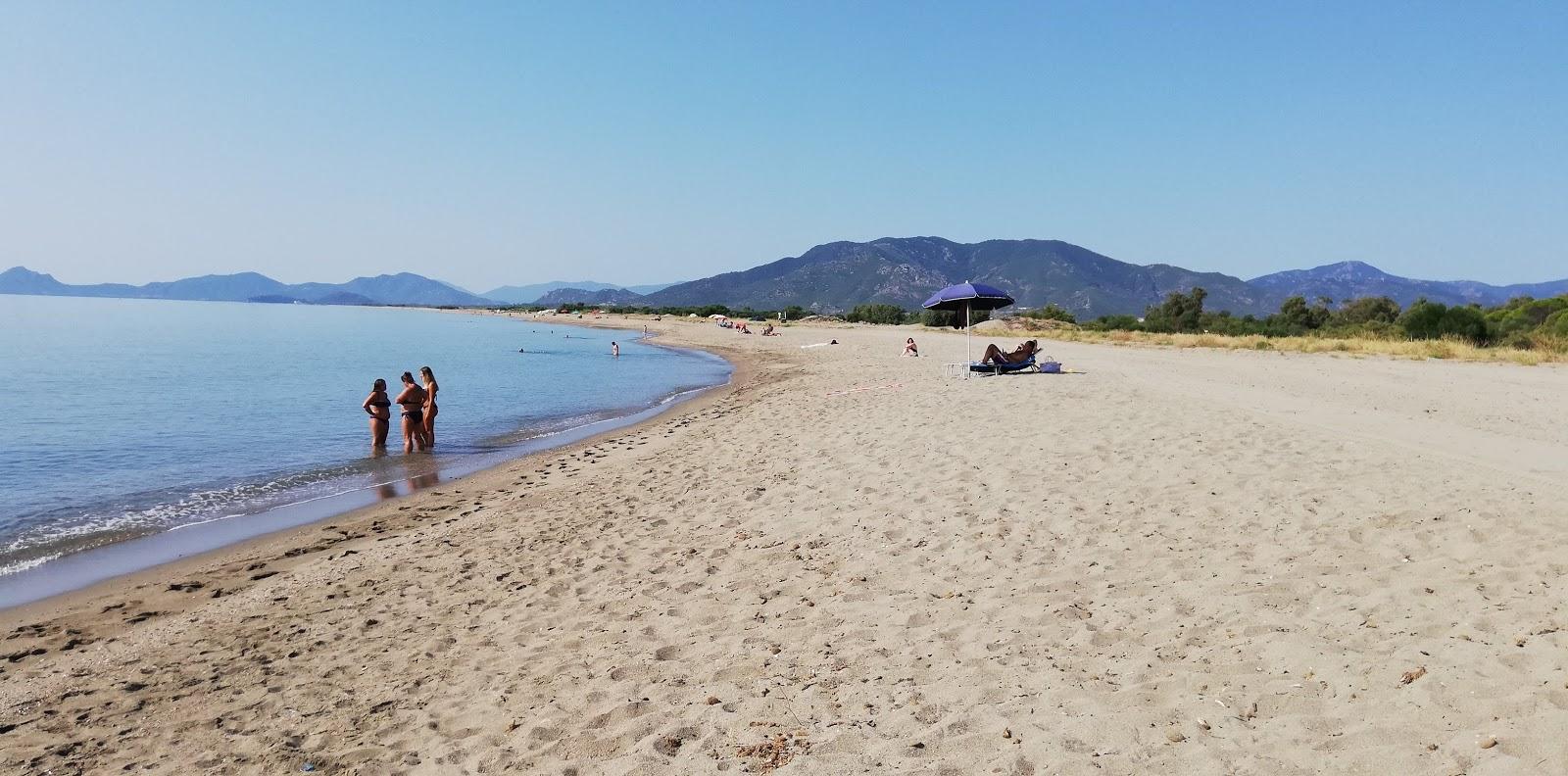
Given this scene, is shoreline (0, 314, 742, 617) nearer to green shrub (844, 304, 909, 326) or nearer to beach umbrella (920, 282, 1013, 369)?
beach umbrella (920, 282, 1013, 369)

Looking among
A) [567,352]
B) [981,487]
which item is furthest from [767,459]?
[567,352]

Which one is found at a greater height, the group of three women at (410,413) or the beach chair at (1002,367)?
the beach chair at (1002,367)

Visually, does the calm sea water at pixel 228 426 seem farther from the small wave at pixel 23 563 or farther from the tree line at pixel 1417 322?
the tree line at pixel 1417 322

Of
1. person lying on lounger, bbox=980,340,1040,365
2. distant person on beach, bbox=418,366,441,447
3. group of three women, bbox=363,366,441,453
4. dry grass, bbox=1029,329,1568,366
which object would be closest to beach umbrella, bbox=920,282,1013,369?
person lying on lounger, bbox=980,340,1040,365

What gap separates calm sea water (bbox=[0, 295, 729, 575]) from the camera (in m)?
10.2

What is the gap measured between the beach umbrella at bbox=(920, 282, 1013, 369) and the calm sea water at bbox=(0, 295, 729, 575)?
26.4ft

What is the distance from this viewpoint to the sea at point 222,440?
8.93 meters

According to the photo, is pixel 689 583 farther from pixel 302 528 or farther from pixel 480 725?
pixel 302 528

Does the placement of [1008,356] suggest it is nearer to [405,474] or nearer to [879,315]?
[405,474]

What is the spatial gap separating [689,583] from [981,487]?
3.23 meters

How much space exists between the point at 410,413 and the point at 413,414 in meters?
0.05

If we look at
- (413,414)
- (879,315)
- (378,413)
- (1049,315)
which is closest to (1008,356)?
(413,414)

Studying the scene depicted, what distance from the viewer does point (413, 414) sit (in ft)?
45.3

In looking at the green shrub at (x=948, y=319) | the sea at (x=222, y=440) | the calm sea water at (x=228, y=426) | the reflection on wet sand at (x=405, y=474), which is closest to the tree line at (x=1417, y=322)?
the green shrub at (x=948, y=319)
